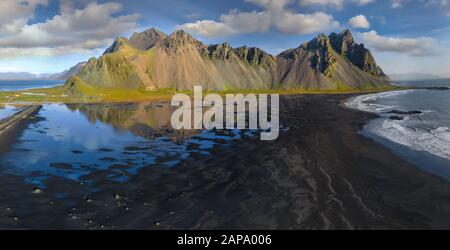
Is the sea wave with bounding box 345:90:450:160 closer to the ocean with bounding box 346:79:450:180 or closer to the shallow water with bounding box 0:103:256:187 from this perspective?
the ocean with bounding box 346:79:450:180

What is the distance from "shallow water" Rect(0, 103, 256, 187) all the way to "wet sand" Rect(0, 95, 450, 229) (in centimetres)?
195

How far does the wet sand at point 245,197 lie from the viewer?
21000 mm

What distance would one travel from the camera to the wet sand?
2100cm

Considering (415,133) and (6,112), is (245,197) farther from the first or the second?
(6,112)

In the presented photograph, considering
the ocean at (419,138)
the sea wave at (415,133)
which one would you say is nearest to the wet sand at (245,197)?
the ocean at (419,138)

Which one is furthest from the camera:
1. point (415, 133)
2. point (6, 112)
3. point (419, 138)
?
point (6, 112)

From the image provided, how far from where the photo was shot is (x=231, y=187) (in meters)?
28.2

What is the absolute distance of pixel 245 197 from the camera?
25.8 meters

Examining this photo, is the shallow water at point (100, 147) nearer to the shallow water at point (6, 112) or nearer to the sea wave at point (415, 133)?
the shallow water at point (6, 112)

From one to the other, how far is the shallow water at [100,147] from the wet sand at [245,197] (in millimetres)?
1953

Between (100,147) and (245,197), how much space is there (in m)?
24.8

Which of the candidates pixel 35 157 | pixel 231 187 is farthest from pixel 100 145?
pixel 231 187

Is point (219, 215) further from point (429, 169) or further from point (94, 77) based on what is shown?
point (94, 77)

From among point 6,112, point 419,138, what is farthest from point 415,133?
point 6,112
